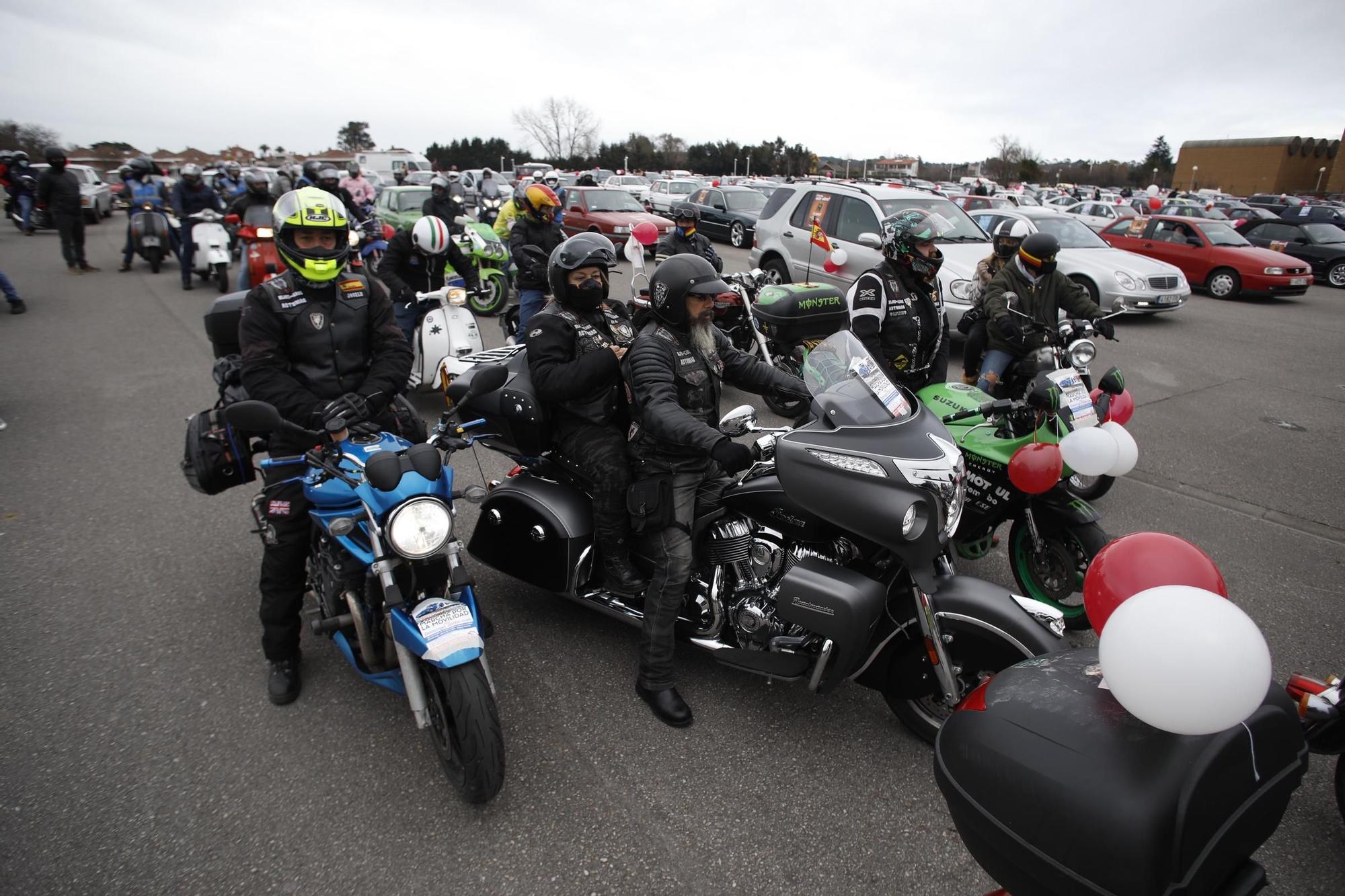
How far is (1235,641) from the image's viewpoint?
1290mm

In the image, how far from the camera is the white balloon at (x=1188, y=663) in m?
1.27

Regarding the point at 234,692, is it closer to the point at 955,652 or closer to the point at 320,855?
the point at 320,855

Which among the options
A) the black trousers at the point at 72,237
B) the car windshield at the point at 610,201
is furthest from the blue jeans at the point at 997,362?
the black trousers at the point at 72,237

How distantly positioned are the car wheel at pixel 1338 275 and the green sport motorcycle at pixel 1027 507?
61.1 ft

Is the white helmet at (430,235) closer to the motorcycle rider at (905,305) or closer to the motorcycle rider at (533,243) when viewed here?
the motorcycle rider at (533,243)

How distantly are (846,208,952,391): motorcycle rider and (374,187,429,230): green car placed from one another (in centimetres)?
1315

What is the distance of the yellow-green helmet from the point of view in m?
3.02

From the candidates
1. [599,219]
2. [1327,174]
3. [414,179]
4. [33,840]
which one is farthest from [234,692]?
[1327,174]

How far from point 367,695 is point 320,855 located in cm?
85

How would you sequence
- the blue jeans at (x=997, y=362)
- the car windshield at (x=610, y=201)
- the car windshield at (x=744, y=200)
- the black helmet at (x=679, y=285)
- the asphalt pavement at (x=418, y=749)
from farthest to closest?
the car windshield at (x=744, y=200), the car windshield at (x=610, y=201), the blue jeans at (x=997, y=362), the black helmet at (x=679, y=285), the asphalt pavement at (x=418, y=749)

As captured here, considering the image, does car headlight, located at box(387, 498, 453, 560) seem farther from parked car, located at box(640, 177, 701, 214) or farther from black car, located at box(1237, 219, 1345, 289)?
parked car, located at box(640, 177, 701, 214)

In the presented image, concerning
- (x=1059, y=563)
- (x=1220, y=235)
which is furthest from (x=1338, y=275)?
(x=1059, y=563)

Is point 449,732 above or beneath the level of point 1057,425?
beneath

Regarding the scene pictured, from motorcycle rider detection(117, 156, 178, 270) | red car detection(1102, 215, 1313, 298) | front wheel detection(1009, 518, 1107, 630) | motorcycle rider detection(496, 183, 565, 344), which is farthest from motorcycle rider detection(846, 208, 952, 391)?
motorcycle rider detection(117, 156, 178, 270)
